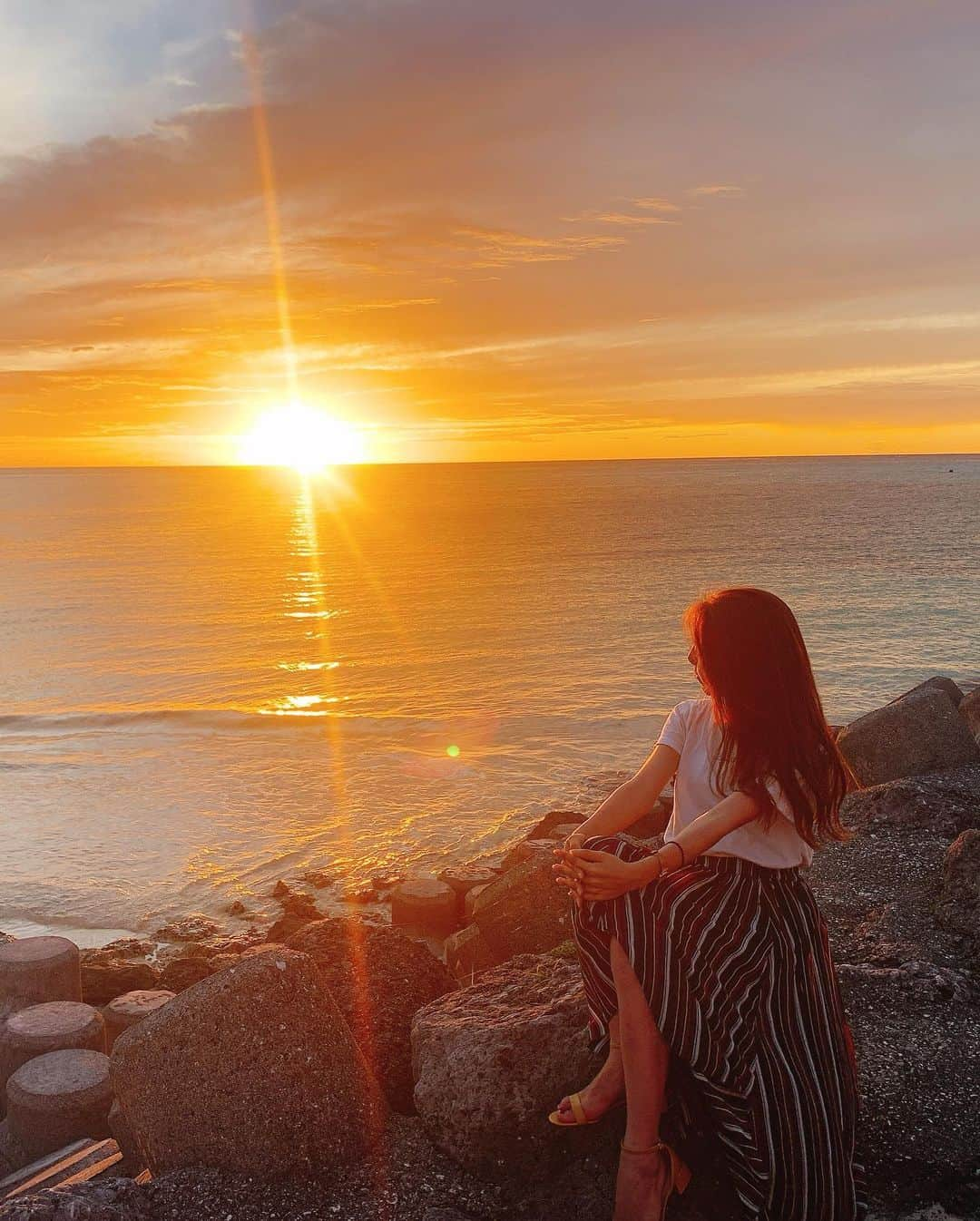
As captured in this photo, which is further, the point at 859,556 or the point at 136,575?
the point at 859,556

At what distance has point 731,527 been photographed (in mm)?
89375

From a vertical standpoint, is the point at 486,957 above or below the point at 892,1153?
below

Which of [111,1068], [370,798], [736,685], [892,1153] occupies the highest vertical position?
[736,685]

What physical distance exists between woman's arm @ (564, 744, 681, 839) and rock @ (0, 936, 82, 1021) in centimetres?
587

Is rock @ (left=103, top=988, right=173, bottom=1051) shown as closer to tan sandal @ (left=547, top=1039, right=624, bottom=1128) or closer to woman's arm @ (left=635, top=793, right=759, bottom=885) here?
tan sandal @ (left=547, top=1039, right=624, bottom=1128)

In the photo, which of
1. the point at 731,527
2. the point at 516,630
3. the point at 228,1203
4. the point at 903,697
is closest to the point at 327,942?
the point at 228,1203

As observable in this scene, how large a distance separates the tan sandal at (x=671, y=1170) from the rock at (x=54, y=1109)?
426cm

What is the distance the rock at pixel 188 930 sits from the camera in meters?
12.4

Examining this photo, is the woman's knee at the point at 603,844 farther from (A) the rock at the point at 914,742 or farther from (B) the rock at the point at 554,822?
(A) the rock at the point at 914,742

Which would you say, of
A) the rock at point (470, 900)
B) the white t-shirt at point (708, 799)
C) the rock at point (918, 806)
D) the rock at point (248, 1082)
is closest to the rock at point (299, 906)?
the rock at point (470, 900)

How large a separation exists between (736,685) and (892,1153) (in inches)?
103

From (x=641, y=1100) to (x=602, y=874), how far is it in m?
0.96

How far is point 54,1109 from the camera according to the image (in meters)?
7.11

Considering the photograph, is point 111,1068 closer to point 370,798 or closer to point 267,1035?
point 267,1035
